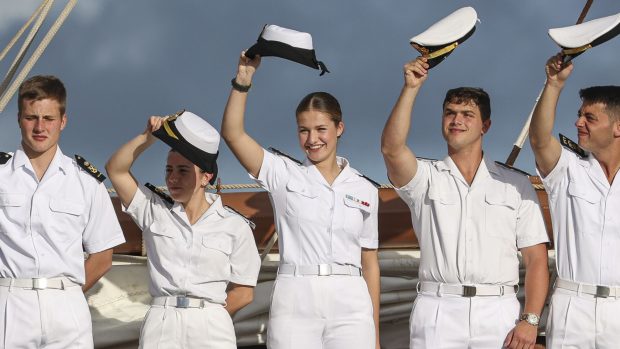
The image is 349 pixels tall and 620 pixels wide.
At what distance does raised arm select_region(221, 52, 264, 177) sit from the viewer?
16.4ft

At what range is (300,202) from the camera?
530cm

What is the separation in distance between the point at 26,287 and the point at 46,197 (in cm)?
40

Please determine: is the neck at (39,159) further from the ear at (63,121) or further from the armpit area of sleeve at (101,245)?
the armpit area of sleeve at (101,245)

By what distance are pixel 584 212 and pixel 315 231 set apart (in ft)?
3.98

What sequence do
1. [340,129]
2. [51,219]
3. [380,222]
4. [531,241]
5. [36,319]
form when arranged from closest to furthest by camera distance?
[36,319] < [51,219] < [531,241] < [340,129] < [380,222]

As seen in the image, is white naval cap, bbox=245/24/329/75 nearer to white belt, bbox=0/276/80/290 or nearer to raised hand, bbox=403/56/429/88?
raised hand, bbox=403/56/429/88

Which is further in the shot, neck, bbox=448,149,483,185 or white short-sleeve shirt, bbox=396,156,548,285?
neck, bbox=448,149,483,185

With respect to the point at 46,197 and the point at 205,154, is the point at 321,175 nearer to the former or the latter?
the point at 205,154

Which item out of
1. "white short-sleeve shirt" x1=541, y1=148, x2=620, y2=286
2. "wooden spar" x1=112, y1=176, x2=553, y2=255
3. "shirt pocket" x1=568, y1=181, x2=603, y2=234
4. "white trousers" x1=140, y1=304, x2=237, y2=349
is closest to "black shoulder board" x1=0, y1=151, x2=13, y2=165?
"white trousers" x1=140, y1=304, x2=237, y2=349

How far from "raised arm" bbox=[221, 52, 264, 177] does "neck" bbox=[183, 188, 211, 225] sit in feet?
1.20

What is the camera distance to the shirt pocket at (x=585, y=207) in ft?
17.2

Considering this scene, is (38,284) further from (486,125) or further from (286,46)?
(486,125)

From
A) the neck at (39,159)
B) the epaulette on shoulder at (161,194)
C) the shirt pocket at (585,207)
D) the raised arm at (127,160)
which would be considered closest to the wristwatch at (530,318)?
the shirt pocket at (585,207)

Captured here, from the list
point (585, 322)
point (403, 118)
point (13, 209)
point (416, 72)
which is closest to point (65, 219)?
point (13, 209)
